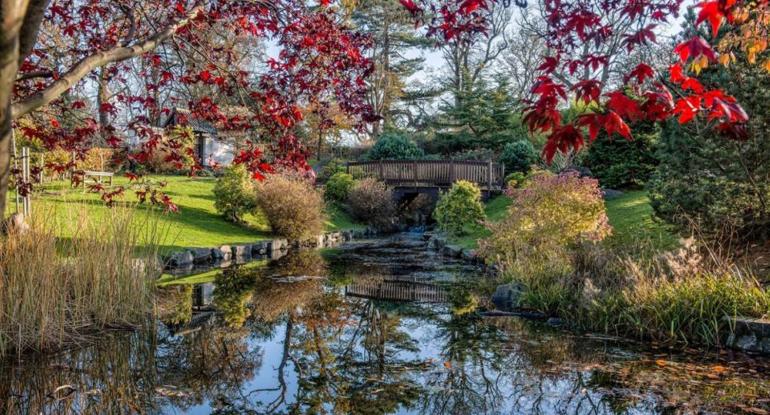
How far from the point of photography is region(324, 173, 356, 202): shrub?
20406 millimetres

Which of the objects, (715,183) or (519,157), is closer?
(715,183)

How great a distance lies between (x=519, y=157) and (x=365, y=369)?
19416 millimetres

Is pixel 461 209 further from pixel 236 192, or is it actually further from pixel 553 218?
pixel 236 192

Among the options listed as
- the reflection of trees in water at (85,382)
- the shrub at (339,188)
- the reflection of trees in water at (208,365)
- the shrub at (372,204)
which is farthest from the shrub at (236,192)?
the reflection of trees in water at (85,382)

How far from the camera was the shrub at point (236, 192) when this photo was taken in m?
14.8

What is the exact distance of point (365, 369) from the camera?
457 centimetres

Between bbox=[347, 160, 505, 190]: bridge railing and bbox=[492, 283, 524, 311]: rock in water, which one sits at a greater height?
bbox=[347, 160, 505, 190]: bridge railing

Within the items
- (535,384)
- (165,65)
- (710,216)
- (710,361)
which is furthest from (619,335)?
(165,65)

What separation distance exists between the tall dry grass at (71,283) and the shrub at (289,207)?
7.87 meters

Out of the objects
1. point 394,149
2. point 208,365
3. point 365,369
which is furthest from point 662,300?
point 394,149

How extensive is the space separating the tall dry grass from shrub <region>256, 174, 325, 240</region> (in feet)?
25.8

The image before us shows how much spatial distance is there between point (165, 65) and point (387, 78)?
Answer: 31.6 metres

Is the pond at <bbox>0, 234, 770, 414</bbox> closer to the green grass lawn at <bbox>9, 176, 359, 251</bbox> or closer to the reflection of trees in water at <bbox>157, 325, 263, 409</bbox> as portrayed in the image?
the reflection of trees in water at <bbox>157, 325, 263, 409</bbox>

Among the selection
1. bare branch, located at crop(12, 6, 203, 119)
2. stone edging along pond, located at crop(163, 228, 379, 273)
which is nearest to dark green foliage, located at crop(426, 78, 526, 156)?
stone edging along pond, located at crop(163, 228, 379, 273)
